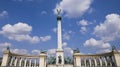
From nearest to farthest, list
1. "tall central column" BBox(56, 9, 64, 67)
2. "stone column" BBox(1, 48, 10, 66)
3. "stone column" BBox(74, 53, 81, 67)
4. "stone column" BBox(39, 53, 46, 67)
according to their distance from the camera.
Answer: "stone column" BBox(1, 48, 10, 66) < "stone column" BBox(74, 53, 81, 67) < "stone column" BBox(39, 53, 46, 67) < "tall central column" BBox(56, 9, 64, 67)

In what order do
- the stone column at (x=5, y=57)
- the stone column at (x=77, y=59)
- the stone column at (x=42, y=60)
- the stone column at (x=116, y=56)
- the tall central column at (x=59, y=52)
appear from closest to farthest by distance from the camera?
the stone column at (x=116, y=56), the stone column at (x=5, y=57), the stone column at (x=77, y=59), the stone column at (x=42, y=60), the tall central column at (x=59, y=52)

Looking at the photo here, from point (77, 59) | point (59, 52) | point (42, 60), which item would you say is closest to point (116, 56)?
point (77, 59)

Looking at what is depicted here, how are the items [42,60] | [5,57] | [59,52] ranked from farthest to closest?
[59,52]
[42,60]
[5,57]

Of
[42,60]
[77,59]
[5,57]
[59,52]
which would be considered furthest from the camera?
[59,52]

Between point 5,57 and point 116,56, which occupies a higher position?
point 5,57

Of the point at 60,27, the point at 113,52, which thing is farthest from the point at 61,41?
the point at 113,52

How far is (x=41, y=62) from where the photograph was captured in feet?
178

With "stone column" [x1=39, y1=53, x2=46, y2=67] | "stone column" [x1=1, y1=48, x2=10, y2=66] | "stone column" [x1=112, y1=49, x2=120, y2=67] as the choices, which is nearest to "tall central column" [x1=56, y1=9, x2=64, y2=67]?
"stone column" [x1=39, y1=53, x2=46, y2=67]

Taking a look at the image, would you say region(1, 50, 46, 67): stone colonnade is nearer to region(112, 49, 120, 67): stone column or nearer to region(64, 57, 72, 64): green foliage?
region(64, 57, 72, 64): green foliage

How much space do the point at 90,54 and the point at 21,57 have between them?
2521 cm

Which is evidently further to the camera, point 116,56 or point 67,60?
point 67,60

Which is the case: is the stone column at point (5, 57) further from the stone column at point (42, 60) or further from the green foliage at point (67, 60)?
the green foliage at point (67, 60)

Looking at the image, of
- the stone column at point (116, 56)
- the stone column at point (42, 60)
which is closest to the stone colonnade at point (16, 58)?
the stone column at point (42, 60)

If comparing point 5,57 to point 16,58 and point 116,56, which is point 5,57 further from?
point 116,56
